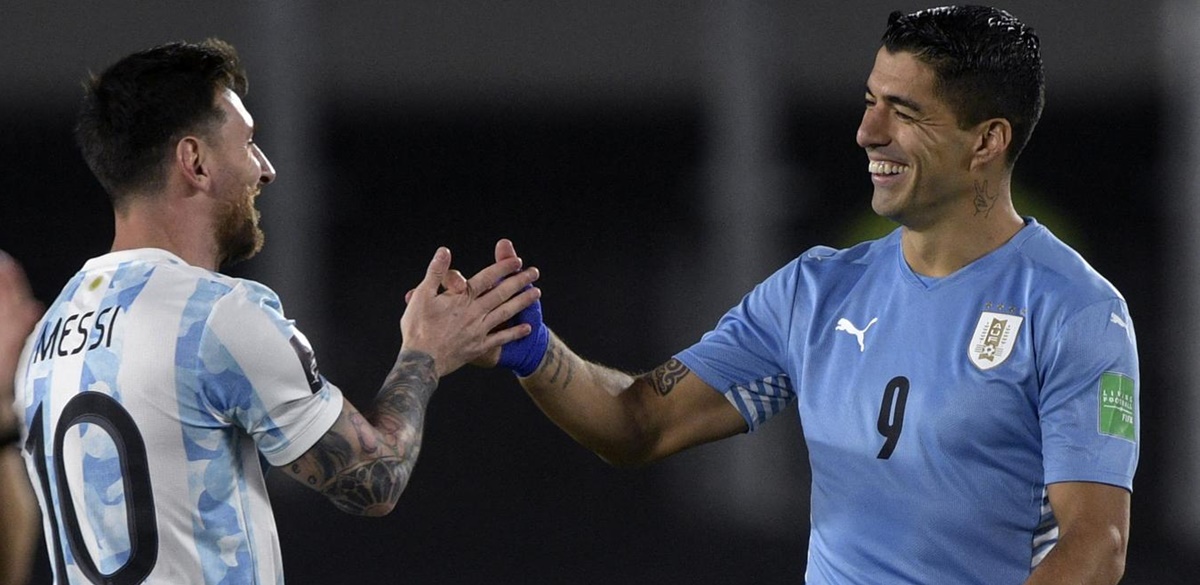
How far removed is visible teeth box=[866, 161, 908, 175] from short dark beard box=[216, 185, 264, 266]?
99 centimetres

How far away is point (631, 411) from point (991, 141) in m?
0.77

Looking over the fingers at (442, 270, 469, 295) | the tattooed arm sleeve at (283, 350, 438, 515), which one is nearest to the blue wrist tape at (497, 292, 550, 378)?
the fingers at (442, 270, 469, 295)

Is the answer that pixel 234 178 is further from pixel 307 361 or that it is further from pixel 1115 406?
pixel 1115 406

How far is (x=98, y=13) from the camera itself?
1405cm

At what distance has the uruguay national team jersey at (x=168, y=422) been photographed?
2.01m

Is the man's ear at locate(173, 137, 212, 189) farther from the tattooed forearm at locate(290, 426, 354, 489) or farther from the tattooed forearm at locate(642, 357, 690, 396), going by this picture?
the tattooed forearm at locate(642, 357, 690, 396)

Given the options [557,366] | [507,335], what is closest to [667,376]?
[557,366]

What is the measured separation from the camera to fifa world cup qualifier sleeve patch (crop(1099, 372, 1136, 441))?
2.11 meters

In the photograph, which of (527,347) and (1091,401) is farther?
(527,347)

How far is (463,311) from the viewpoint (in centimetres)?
245

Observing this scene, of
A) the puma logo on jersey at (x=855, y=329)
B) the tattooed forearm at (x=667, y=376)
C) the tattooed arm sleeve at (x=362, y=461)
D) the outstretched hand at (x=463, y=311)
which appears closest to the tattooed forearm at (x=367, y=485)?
the tattooed arm sleeve at (x=362, y=461)

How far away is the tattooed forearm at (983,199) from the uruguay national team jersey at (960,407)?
0.08 m

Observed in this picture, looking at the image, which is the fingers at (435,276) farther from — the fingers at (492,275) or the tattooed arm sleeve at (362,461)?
the tattooed arm sleeve at (362,461)

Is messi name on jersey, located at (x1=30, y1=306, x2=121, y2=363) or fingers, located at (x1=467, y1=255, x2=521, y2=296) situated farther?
fingers, located at (x1=467, y1=255, x2=521, y2=296)
